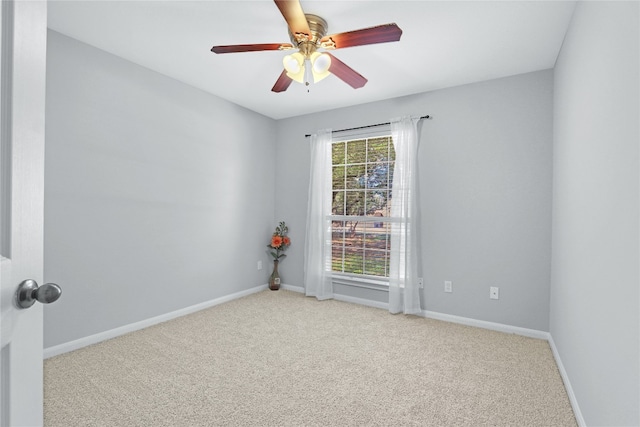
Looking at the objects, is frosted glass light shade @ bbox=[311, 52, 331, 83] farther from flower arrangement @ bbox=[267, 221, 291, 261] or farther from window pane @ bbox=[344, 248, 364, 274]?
flower arrangement @ bbox=[267, 221, 291, 261]

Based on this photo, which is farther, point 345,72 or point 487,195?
point 487,195

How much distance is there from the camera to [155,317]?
122 inches

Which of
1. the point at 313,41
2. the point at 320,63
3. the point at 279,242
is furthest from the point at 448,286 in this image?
the point at 313,41

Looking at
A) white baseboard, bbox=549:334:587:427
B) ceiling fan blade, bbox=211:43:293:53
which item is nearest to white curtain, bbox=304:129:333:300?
ceiling fan blade, bbox=211:43:293:53

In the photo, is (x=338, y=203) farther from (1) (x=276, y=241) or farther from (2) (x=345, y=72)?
(2) (x=345, y=72)

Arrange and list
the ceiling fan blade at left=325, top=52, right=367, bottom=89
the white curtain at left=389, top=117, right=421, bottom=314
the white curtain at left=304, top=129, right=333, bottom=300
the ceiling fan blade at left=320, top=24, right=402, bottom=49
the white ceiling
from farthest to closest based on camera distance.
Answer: the white curtain at left=304, top=129, right=333, bottom=300 < the white curtain at left=389, top=117, right=421, bottom=314 < the ceiling fan blade at left=325, top=52, right=367, bottom=89 < the white ceiling < the ceiling fan blade at left=320, top=24, right=402, bottom=49

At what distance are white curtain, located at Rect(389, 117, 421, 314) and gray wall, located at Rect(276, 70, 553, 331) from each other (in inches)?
4.5

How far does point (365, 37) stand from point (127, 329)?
9.80ft

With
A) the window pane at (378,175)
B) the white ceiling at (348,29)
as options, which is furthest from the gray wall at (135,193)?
the window pane at (378,175)

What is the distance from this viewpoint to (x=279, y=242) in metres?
4.30

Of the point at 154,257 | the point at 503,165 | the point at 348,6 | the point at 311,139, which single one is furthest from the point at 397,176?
the point at 154,257

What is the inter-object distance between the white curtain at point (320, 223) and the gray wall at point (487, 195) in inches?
29.3

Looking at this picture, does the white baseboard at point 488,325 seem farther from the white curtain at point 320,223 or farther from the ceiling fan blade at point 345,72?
the ceiling fan blade at point 345,72

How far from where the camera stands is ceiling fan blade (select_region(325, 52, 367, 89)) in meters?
2.29
